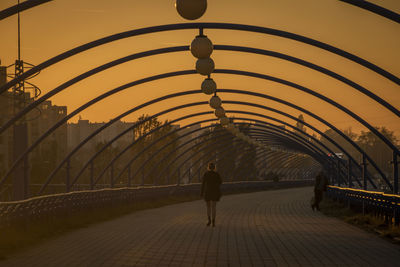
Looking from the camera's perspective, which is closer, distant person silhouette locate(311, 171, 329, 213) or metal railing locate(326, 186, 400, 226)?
metal railing locate(326, 186, 400, 226)

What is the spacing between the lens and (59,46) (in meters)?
16.5

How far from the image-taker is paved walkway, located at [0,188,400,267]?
9312 millimetres

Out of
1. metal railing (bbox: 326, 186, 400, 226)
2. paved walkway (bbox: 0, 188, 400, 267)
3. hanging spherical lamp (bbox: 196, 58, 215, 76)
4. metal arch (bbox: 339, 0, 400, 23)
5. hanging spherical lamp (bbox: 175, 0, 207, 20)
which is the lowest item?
paved walkway (bbox: 0, 188, 400, 267)

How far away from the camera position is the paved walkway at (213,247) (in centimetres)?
931

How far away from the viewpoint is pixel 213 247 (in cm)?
1103

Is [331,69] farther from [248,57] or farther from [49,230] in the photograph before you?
[49,230]

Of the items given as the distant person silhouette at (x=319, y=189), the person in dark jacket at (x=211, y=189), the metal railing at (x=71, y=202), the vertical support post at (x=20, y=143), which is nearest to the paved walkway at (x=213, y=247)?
the person in dark jacket at (x=211, y=189)

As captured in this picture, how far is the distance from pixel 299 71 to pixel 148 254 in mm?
13548

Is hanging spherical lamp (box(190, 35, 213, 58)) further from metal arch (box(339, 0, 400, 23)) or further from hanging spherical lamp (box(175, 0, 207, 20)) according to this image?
metal arch (box(339, 0, 400, 23))

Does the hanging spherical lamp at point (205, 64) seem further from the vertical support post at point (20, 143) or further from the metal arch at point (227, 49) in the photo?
the vertical support post at point (20, 143)

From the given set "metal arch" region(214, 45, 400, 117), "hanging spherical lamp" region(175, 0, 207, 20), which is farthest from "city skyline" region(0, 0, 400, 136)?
→ "hanging spherical lamp" region(175, 0, 207, 20)

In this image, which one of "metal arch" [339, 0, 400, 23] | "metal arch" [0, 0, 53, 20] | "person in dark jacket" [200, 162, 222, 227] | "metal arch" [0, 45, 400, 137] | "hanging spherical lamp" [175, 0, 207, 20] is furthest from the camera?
"metal arch" [0, 45, 400, 137]

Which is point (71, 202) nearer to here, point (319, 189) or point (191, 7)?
point (191, 7)

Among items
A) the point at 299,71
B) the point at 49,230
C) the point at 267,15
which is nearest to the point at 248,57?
the point at 299,71
